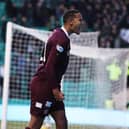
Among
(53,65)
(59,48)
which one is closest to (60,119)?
(53,65)

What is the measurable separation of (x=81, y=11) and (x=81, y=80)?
7.60 metres

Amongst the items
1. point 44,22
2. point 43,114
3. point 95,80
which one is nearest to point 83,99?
point 95,80

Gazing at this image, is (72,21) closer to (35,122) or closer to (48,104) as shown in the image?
(48,104)

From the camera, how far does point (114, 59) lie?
11492 mm

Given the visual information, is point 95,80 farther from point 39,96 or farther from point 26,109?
point 39,96

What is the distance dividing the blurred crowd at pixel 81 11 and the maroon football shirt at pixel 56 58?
1031 cm

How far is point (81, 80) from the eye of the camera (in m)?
11.0

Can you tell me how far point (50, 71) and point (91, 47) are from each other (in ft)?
13.2

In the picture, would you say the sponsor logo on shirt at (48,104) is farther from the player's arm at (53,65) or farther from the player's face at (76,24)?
the player's face at (76,24)

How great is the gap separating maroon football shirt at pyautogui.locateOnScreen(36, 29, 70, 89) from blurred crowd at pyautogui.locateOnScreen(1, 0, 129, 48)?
10.3 meters

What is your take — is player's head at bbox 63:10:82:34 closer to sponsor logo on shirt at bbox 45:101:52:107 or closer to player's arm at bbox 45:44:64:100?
player's arm at bbox 45:44:64:100

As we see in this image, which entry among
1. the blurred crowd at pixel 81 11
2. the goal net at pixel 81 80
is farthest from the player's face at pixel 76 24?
the blurred crowd at pixel 81 11

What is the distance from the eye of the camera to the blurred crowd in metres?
17.7

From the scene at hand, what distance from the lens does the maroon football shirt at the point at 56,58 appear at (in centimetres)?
675
